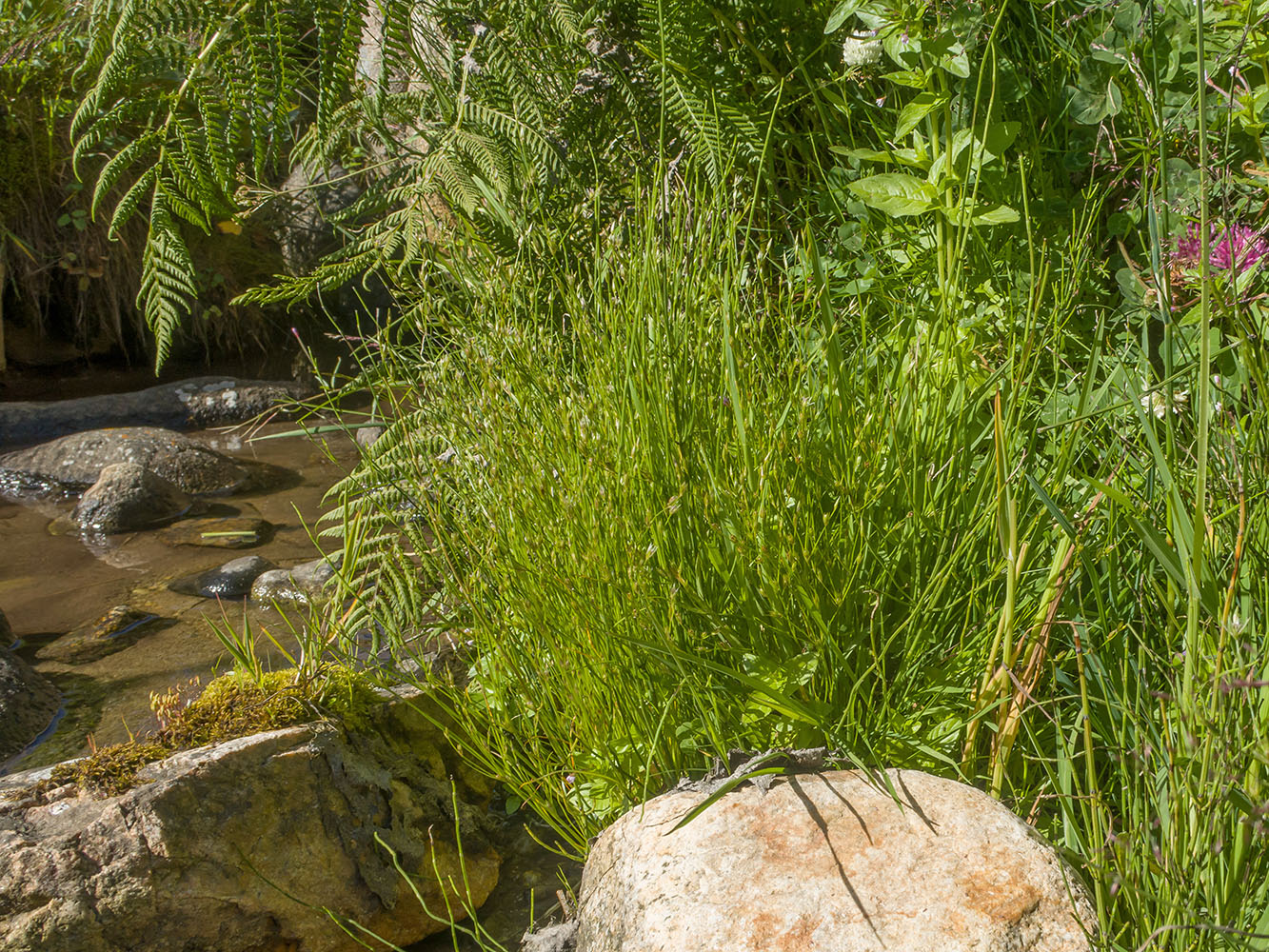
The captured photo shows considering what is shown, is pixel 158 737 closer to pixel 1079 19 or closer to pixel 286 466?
pixel 1079 19

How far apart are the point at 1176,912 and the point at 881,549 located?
67cm

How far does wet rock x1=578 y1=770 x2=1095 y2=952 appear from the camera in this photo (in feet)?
4.29

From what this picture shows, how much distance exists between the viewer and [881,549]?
164 centimetres

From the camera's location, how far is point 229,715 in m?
2.12

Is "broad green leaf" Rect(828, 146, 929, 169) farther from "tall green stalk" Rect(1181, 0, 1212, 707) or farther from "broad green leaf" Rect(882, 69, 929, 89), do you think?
"tall green stalk" Rect(1181, 0, 1212, 707)

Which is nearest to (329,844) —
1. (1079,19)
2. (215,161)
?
(215,161)

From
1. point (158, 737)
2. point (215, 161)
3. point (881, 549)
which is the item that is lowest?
point (158, 737)

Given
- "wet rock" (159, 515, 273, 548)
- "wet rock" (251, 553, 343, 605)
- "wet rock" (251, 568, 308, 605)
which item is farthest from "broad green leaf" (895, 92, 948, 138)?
"wet rock" (159, 515, 273, 548)

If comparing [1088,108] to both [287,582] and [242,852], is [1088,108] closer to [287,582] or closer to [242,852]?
[242,852]

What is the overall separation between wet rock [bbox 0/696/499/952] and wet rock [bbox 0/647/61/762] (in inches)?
40.6

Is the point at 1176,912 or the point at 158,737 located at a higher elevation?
the point at 1176,912

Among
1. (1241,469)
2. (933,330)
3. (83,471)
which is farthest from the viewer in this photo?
(83,471)

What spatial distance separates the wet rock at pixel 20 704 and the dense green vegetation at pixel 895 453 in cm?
133

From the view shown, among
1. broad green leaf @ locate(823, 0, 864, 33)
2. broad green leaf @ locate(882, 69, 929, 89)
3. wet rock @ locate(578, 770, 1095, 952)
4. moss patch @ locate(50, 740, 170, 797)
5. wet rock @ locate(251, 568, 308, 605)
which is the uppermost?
broad green leaf @ locate(823, 0, 864, 33)
